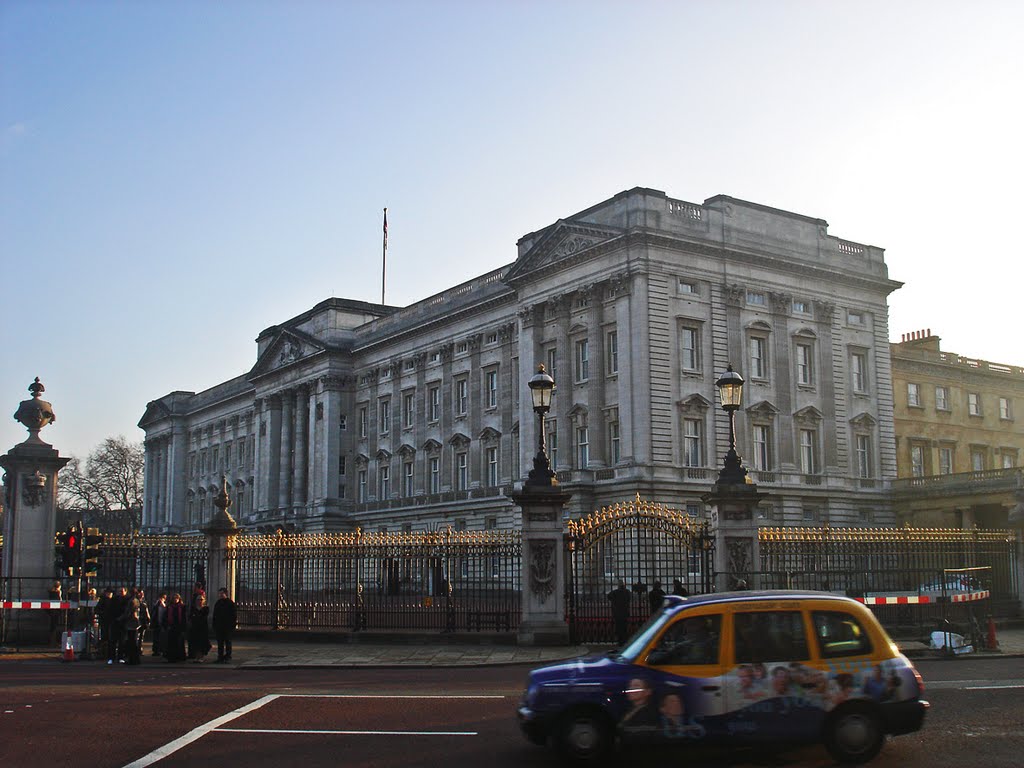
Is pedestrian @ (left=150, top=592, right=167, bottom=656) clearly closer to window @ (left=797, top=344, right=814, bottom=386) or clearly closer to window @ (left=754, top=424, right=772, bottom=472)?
window @ (left=754, top=424, right=772, bottom=472)

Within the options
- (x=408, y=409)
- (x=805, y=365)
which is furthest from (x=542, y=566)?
(x=408, y=409)

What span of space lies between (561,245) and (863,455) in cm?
2010

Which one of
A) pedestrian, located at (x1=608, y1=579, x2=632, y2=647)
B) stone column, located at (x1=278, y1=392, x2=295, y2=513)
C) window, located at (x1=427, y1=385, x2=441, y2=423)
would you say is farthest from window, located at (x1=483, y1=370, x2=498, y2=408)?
pedestrian, located at (x1=608, y1=579, x2=632, y2=647)

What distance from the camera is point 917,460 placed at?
2766 inches

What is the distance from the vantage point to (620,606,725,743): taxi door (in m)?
10.9

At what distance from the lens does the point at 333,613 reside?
93.8 feet

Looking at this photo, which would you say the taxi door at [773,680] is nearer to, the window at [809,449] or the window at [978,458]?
the window at [809,449]

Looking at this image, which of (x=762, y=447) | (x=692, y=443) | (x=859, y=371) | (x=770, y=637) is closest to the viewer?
(x=770, y=637)

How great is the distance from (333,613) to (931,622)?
14521mm

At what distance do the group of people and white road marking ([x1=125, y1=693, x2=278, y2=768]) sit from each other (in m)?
7.83

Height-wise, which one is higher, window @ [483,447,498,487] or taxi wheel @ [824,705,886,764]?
window @ [483,447,498,487]

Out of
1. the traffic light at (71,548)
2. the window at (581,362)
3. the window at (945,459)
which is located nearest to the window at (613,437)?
the window at (581,362)

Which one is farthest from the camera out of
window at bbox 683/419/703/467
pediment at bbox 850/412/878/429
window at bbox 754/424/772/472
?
pediment at bbox 850/412/878/429

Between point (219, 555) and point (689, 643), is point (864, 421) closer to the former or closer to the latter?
point (219, 555)
